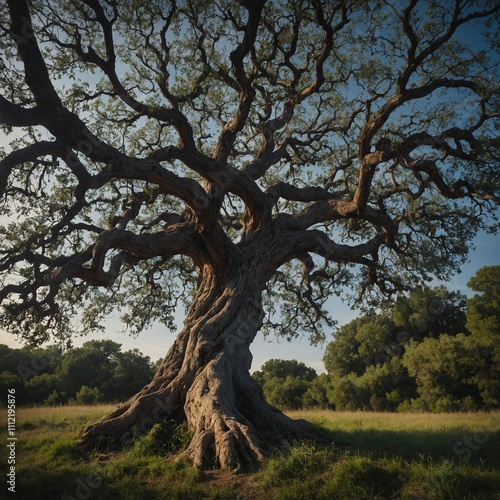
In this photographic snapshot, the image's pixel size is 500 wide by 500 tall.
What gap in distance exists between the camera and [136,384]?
4553 cm

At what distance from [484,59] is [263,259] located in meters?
8.69

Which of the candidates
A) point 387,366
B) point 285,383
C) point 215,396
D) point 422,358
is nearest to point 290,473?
point 215,396

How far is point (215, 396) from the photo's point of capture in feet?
21.7

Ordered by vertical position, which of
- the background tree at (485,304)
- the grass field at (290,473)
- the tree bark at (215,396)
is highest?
the background tree at (485,304)

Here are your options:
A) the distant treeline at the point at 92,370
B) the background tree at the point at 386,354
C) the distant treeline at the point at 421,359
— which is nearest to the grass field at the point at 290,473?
the distant treeline at the point at 421,359

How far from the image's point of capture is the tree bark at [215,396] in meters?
5.50

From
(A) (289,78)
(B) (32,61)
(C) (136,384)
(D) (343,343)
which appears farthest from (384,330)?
(B) (32,61)

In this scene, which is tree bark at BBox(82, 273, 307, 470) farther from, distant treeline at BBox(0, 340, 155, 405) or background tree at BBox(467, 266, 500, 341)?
distant treeline at BBox(0, 340, 155, 405)

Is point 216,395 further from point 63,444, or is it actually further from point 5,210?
point 5,210

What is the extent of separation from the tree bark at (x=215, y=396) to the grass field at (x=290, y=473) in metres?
0.45

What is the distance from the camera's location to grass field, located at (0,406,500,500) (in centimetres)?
383

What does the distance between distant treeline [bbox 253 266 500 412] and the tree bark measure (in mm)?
8612

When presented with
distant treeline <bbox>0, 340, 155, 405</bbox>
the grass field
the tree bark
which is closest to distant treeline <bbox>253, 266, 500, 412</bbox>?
the tree bark

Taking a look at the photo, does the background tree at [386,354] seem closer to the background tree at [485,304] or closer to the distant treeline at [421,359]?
the distant treeline at [421,359]
